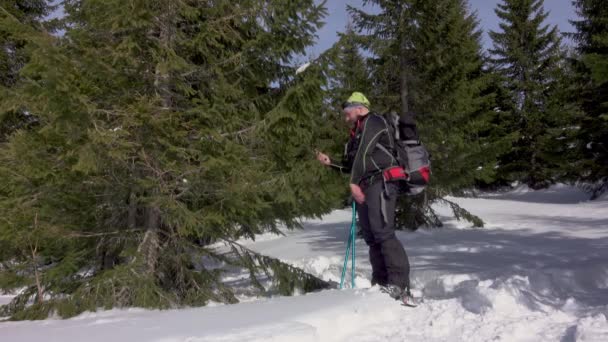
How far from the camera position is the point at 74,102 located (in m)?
3.80

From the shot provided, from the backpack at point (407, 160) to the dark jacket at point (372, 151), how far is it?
0.28 ft

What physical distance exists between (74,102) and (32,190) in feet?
5.54

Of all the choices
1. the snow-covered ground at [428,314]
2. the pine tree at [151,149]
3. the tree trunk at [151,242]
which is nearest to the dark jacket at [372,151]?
the pine tree at [151,149]

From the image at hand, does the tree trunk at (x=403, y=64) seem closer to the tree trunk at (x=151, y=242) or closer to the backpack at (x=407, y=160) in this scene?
the backpack at (x=407, y=160)

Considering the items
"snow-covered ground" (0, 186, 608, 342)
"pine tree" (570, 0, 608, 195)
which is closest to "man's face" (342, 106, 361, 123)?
"snow-covered ground" (0, 186, 608, 342)

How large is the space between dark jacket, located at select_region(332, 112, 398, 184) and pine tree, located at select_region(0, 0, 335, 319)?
861 mm

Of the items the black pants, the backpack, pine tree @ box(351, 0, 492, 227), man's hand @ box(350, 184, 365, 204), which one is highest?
pine tree @ box(351, 0, 492, 227)

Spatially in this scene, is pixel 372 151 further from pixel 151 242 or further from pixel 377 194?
pixel 151 242

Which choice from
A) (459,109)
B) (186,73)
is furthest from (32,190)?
(459,109)

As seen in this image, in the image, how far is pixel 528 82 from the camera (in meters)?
21.9

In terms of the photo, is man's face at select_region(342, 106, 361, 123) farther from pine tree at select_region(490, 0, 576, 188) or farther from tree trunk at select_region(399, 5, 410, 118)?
pine tree at select_region(490, 0, 576, 188)

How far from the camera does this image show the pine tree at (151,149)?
13.8ft

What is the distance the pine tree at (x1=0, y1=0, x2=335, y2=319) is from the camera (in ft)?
13.8

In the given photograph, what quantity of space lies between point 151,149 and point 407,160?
2.72 m
